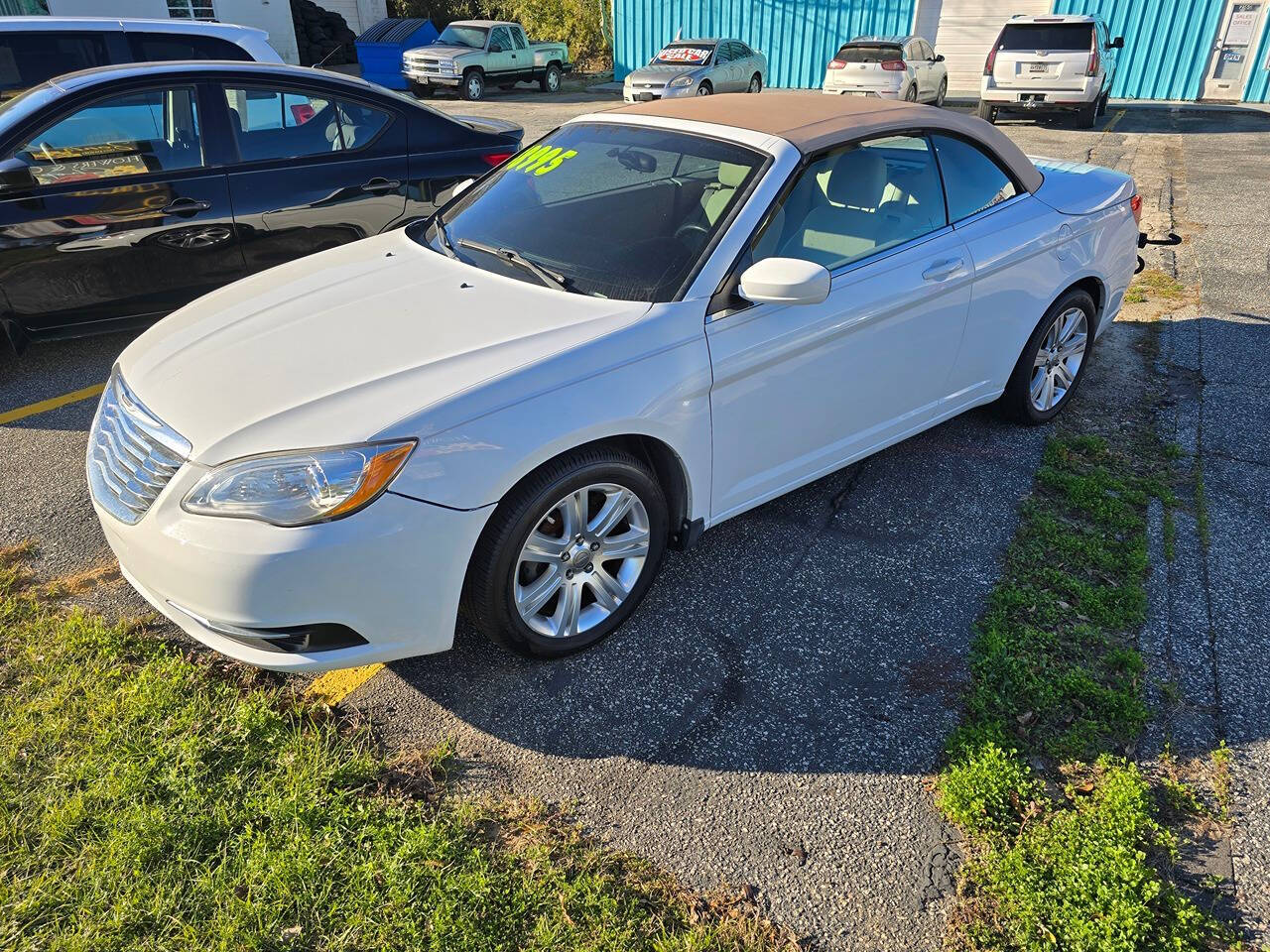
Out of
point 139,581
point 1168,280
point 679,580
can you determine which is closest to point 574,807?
point 679,580

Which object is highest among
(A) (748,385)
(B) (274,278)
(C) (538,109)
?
(B) (274,278)

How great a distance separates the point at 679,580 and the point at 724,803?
3.56 ft

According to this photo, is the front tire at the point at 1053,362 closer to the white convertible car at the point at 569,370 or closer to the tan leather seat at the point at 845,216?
the white convertible car at the point at 569,370

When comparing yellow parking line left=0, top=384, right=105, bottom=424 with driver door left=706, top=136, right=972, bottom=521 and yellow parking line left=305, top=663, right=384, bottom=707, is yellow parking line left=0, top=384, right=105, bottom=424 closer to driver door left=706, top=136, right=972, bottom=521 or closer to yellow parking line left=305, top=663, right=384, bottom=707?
yellow parking line left=305, top=663, right=384, bottom=707

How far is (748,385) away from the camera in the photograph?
10.2 feet

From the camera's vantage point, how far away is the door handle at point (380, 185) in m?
5.54

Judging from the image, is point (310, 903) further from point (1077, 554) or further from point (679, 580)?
→ point (1077, 554)

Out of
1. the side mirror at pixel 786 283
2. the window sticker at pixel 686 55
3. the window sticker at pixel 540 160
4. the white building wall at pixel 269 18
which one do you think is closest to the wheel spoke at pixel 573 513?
the side mirror at pixel 786 283

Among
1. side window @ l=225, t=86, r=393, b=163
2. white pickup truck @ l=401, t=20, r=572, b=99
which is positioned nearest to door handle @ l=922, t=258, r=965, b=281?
side window @ l=225, t=86, r=393, b=163

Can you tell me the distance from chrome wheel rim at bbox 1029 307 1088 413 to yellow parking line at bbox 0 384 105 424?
16.7ft

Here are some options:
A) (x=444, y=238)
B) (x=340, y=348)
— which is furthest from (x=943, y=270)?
(x=340, y=348)

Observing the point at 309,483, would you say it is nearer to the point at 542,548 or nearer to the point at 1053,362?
the point at 542,548

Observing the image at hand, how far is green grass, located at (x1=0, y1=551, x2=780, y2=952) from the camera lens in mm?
2105

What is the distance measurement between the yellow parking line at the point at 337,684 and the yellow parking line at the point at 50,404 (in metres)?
2.93
